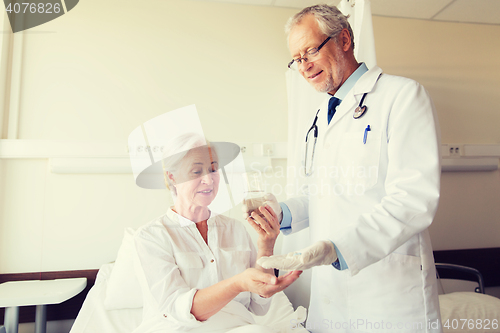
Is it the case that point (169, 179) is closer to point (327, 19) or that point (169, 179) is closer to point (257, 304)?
point (257, 304)

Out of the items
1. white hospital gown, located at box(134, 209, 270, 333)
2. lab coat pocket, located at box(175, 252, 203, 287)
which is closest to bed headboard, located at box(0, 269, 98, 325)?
white hospital gown, located at box(134, 209, 270, 333)

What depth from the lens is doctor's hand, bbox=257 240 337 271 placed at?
2.25 ft

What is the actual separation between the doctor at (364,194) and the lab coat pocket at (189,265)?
340 millimetres

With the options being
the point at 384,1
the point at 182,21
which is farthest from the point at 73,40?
the point at 384,1

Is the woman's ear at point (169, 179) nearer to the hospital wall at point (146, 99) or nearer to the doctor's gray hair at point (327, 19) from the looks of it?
the doctor's gray hair at point (327, 19)

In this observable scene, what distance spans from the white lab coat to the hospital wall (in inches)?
50.4

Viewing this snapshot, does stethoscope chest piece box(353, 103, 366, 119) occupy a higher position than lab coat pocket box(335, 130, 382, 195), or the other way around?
stethoscope chest piece box(353, 103, 366, 119)

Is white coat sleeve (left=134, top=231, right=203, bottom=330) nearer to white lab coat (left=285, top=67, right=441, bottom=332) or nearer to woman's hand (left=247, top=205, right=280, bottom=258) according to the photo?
woman's hand (left=247, top=205, right=280, bottom=258)

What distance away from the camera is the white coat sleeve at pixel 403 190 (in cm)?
77

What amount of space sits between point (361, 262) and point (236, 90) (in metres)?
1.81

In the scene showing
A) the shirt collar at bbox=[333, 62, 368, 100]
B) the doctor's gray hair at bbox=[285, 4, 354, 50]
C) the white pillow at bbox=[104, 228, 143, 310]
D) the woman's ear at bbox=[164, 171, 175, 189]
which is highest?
A: the doctor's gray hair at bbox=[285, 4, 354, 50]

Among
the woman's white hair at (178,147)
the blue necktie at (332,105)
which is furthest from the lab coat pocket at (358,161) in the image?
the woman's white hair at (178,147)

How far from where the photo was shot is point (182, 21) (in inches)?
90.9

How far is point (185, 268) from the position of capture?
1.07 m
